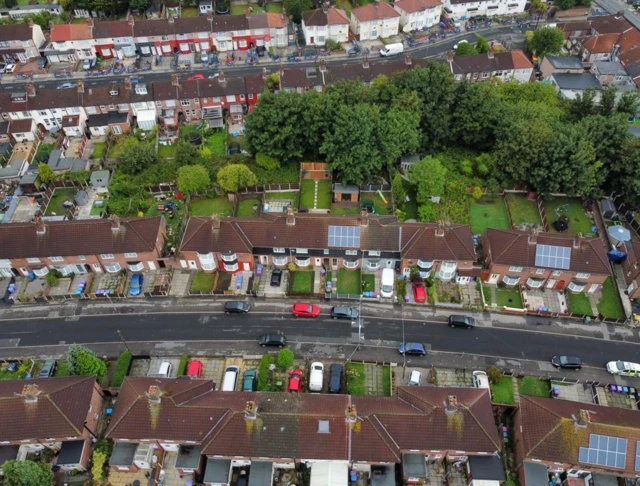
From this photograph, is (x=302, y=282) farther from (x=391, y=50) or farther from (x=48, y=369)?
(x=391, y=50)

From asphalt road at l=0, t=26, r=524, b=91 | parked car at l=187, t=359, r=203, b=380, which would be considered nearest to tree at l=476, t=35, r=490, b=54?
asphalt road at l=0, t=26, r=524, b=91

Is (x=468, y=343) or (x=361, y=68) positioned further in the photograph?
(x=361, y=68)

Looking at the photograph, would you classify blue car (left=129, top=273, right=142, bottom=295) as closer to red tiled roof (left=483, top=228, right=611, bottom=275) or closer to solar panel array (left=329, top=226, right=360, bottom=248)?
solar panel array (left=329, top=226, right=360, bottom=248)

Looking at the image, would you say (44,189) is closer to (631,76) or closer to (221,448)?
(221,448)

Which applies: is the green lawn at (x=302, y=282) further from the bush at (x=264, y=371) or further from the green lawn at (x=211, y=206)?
the green lawn at (x=211, y=206)

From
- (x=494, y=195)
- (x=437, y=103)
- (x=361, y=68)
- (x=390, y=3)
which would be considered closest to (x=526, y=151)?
(x=494, y=195)

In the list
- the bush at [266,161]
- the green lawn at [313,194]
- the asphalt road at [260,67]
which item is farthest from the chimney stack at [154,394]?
the asphalt road at [260,67]
